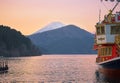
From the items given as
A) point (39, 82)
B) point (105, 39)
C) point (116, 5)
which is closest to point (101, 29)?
point (105, 39)

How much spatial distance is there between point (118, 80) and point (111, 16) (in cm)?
1211

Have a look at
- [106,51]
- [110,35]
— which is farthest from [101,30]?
[106,51]

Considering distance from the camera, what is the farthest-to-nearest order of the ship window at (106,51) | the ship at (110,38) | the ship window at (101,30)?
the ship window at (101,30)
the ship window at (106,51)
the ship at (110,38)

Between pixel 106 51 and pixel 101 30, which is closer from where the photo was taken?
pixel 101 30

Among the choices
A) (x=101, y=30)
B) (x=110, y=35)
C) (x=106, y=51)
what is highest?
(x=101, y=30)

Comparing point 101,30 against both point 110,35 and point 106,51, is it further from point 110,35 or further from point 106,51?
point 106,51

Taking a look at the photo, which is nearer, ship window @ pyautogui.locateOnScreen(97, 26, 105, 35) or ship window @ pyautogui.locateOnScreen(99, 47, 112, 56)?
ship window @ pyautogui.locateOnScreen(99, 47, 112, 56)

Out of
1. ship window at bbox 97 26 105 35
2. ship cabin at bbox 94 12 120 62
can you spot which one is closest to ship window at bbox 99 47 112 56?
ship cabin at bbox 94 12 120 62

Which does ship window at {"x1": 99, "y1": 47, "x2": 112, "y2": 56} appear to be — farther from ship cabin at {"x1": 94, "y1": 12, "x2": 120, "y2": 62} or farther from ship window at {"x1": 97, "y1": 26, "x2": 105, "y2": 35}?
ship window at {"x1": 97, "y1": 26, "x2": 105, "y2": 35}

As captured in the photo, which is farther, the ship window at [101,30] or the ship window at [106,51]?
the ship window at [101,30]

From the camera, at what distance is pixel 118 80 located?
59.6 m

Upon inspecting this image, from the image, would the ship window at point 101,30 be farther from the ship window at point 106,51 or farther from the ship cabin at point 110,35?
the ship window at point 106,51

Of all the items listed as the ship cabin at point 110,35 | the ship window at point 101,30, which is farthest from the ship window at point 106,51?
the ship window at point 101,30

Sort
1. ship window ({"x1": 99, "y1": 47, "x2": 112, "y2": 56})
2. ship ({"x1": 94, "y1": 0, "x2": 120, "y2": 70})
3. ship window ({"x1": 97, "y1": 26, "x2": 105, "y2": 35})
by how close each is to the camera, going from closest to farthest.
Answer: ship ({"x1": 94, "y1": 0, "x2": 120, "y2": 70})
ship window ({"x1": 99, "y1": 47, "x2": 112, "y2": 56})
ship window ({"x1": 97, "y1": 26, "x2": 105, "y2": 35})
